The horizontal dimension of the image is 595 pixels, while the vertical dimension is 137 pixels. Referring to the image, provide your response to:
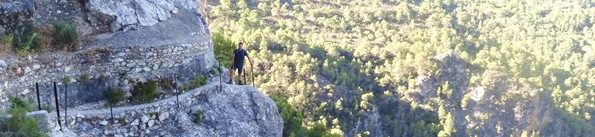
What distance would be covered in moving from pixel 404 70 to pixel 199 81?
49.7m

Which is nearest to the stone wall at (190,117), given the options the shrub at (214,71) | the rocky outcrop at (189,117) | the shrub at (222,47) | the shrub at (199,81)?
the rocky outcrop at (189,117)

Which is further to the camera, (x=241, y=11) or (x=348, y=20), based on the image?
(x=348, y=20)

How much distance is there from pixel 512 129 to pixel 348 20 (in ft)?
86.0

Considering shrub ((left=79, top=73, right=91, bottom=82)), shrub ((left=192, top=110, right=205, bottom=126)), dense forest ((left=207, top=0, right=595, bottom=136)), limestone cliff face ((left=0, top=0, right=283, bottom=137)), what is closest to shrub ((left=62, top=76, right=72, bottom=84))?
limestone cliff face ((left=0, top=0, right=283, bottom=137))

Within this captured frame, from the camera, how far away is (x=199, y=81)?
13.5 metres

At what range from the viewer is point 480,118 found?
199 feet

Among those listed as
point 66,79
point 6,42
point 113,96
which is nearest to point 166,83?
point 113,96

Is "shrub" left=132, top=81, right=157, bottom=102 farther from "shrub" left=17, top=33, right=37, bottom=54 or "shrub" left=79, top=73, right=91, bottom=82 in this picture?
"shrub" left=17, top=33, right=37, bottom=54

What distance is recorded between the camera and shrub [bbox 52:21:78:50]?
11336 millimetres

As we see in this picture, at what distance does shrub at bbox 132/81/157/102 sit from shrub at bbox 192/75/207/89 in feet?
3.89

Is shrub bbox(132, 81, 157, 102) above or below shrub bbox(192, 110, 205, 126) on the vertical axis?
above

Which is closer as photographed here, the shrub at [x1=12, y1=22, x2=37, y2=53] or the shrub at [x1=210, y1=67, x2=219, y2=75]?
the shrub at [x1=12, y1=22, x2=37, y2=53]

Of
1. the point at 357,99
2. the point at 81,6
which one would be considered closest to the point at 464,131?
the point at 357,99

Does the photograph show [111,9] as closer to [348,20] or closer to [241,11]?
[241,11]
